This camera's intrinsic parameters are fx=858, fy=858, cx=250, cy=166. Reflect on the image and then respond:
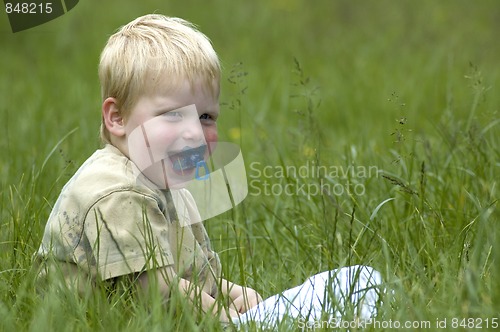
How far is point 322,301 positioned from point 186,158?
0.56 metres

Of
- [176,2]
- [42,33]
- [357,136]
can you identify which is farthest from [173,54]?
[176,2]

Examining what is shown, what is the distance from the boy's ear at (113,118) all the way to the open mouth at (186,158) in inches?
7.1

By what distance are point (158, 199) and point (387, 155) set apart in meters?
2.09

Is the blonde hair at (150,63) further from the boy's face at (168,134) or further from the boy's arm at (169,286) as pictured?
the boy's arm at (169,286)

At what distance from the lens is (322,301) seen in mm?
2418

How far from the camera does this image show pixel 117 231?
7.46ft

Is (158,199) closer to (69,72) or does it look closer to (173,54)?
(173,54)

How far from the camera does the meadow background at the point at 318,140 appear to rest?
2.29m

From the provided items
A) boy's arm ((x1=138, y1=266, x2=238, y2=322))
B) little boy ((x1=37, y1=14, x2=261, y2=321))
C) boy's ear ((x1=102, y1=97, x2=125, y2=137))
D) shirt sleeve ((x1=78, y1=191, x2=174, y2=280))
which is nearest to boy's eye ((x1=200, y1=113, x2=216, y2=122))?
little boy ((x1=37, y1=14, x2=261, y2=321))

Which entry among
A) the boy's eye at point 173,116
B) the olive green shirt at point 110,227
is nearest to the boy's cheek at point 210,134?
the boy's eye at point 173,116

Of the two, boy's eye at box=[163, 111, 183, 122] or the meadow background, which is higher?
boy's eye at box=[163, 111, 183, 122]

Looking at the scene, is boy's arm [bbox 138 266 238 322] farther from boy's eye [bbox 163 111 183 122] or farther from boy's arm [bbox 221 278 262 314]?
boy's eye [bbox 163 111 183 122]

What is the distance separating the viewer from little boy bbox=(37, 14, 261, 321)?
2.28m

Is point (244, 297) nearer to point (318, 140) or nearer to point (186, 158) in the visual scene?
point (186, 158)
